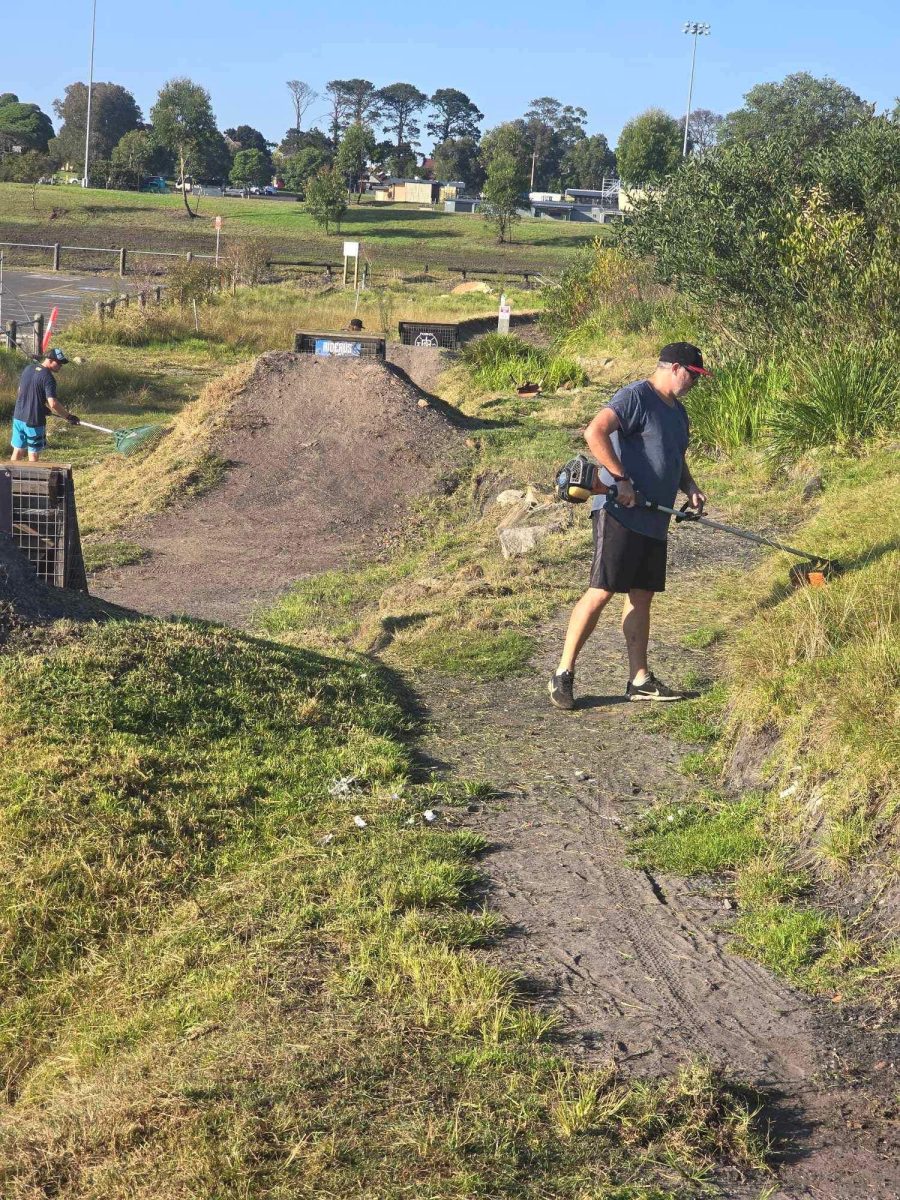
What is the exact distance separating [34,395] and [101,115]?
124 metres

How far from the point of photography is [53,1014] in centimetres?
420

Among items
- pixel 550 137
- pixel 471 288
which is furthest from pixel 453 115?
pixel 471 288

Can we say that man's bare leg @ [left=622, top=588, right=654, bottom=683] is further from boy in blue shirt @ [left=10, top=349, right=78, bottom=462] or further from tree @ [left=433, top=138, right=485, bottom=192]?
tree @ [left=433, top=138, right=485, bottom=192]

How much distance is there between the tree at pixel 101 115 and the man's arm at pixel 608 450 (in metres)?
115

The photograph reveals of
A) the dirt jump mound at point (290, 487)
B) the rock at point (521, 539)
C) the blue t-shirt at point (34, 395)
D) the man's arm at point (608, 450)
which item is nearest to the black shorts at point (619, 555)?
the man's arm at point (608, 450)

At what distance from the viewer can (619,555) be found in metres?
6.45

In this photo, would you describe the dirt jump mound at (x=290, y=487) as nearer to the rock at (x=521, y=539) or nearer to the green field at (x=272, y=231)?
the rock at (x=521, y=539)

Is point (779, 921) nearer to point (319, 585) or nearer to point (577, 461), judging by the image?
point (577, 461)

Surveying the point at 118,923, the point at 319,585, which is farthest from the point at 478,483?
the point at 118,923

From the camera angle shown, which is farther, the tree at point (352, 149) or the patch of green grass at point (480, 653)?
the tree at point (352, 149)

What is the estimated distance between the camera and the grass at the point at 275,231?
60531mm

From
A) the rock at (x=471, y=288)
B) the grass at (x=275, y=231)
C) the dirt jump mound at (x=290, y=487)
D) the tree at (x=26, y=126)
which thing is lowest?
the dirt jump mound at (x=290, y=487)

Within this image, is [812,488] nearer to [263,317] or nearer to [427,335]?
[427,335]

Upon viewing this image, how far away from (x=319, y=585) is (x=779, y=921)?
800 cm
